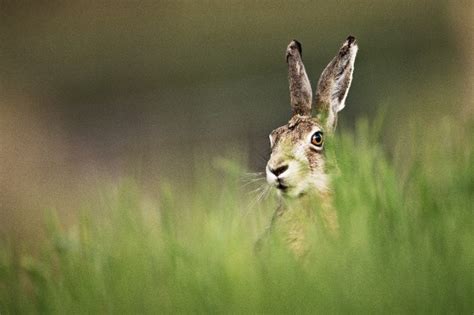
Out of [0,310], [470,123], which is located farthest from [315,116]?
[0,310]

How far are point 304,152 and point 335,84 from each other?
9.1 inches

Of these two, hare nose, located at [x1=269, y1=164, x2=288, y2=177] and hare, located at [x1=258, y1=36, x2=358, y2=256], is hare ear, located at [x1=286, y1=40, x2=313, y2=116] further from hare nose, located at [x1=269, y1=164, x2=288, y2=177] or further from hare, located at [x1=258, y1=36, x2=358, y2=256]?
hare nose, located at [x1=269, y1=164, x2=288, y2=177]

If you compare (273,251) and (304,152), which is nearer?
(273,251)

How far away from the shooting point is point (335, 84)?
9.12 feet

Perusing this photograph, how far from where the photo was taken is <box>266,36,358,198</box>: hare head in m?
2.60

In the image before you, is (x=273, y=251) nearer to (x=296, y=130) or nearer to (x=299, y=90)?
(x=296, y=130)

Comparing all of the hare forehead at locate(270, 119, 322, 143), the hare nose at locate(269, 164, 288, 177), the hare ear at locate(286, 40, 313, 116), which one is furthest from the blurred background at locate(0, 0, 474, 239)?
the hare nose at locate(269, 164, 288, 177)

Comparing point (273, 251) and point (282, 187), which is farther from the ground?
point (282, 187)

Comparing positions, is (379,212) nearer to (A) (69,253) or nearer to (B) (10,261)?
(A) (69,253)

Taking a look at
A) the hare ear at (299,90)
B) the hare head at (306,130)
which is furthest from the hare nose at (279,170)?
the hare ear at (299,90)

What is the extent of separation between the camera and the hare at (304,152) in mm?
2553

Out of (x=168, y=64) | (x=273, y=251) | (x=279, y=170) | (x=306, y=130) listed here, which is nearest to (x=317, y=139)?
→ (x=306, y=130)

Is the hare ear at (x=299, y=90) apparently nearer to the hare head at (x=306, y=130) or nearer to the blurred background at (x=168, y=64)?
the hare head at (x=306, y=130)

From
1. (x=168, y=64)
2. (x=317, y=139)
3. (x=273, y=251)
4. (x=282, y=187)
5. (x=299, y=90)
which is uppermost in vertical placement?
(x=168, y=64)
